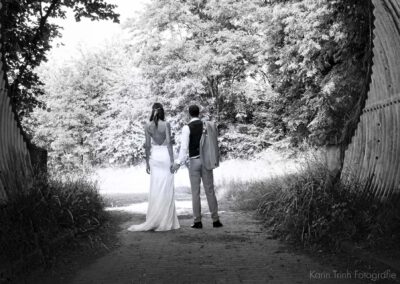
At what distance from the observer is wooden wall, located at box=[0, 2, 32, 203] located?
665cm

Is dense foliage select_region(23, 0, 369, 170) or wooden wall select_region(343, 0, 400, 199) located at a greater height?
dense foliage select_region(23, 0, 369, 170)

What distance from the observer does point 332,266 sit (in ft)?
19.1

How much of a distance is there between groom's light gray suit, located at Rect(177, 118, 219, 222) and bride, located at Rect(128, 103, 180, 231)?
395 millimetres

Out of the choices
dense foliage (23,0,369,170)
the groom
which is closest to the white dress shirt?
the groom

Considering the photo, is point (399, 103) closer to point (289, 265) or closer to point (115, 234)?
point (289, 265)

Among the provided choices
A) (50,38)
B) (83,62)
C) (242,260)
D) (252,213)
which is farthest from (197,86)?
(242,260)

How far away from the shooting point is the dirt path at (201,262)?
5.28m

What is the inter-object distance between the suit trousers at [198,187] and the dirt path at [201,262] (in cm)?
64

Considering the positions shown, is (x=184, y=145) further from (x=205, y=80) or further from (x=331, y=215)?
(x=205, y=80)

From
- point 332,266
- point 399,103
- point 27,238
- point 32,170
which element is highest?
point 399,103

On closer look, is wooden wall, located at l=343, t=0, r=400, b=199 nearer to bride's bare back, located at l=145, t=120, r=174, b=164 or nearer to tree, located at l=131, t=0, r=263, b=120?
bride's bare back, located at l=145, t=120, r=174, b=164

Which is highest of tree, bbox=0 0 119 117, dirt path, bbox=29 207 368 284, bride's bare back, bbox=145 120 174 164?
tree, bbox=0 0 119 117

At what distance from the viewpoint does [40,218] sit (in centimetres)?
645

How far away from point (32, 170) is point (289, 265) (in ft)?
13.4
